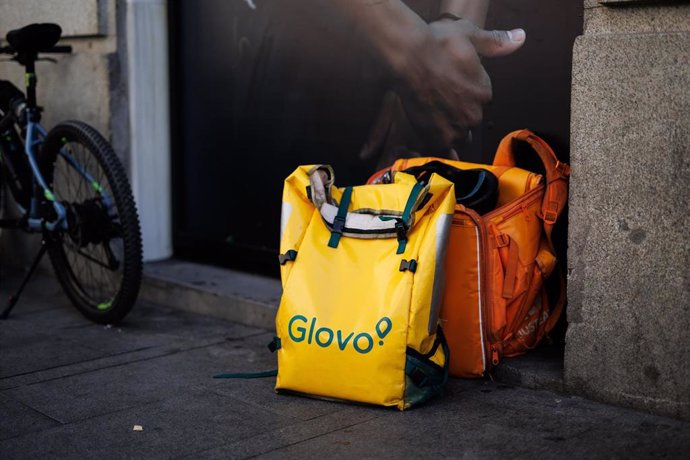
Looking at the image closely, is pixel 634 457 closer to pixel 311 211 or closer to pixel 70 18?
pixel 311 211

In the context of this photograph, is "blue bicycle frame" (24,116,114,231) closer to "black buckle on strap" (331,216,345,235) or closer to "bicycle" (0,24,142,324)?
"bicycle" (0,24,142,324)

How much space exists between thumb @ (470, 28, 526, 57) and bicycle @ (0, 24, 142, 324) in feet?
5.94

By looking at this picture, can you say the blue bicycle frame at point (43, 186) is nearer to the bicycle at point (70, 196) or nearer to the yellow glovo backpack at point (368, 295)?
the bicycle at point (70, 196)

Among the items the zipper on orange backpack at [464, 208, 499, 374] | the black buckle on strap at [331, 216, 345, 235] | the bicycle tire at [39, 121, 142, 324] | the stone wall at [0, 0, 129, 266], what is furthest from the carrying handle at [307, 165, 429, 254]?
the stone wall at [0, 0, 129, 266]

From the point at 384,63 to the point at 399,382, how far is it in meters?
1.82

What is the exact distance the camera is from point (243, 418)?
356 cm

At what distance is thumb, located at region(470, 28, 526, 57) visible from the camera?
13.6 ft

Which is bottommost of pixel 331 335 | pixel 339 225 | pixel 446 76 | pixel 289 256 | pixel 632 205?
pixel 331 335

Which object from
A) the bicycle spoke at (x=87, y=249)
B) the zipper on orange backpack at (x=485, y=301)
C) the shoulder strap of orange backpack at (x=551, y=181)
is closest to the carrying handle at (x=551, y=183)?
the shoulder strap of orange backpack at (x=551, y=181)

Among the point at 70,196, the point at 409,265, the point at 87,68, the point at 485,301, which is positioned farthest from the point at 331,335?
the point at 87,68

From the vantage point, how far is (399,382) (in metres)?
3.53

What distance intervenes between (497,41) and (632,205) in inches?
45.2

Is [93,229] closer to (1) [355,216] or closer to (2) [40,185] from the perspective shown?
(2) [40,185]

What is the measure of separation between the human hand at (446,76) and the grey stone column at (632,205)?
77cm
